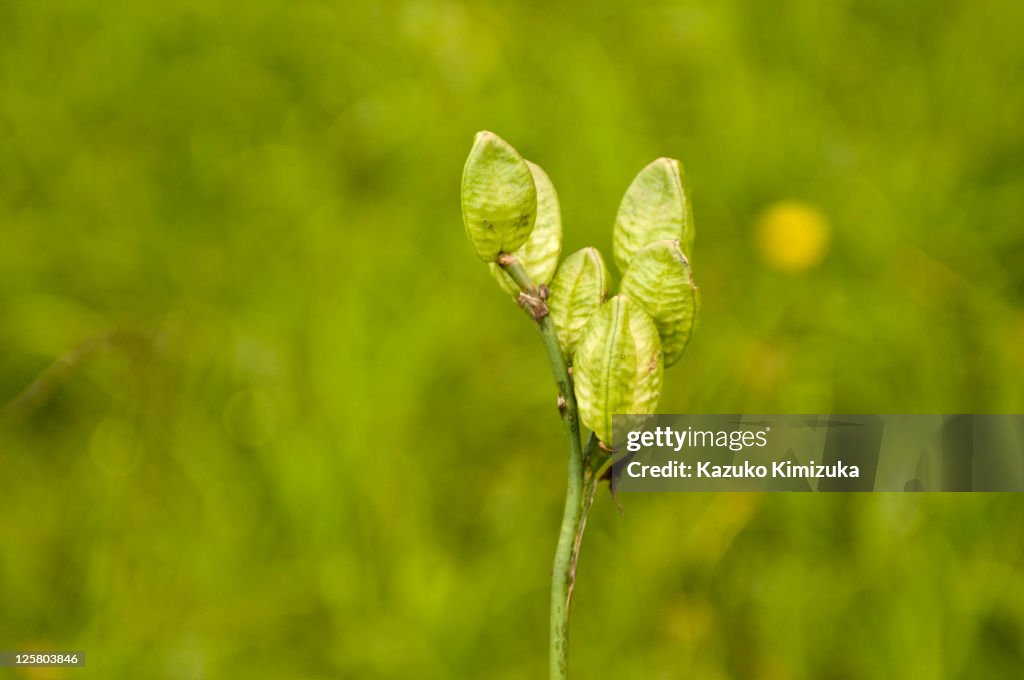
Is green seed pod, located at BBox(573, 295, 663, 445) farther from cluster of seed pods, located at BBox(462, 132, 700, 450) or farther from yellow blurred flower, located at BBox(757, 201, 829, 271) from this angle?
yellow blurred flower, located at BBox(757, 201, 829, 271)

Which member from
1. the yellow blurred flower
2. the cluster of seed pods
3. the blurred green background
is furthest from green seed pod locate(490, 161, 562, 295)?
the yellow blurred flower

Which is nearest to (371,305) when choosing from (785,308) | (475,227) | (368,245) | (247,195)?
(368,245)

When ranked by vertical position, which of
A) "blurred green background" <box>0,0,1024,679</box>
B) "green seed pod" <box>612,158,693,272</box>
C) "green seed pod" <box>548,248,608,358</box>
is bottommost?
"green seed pod" <box>548,248,608,358</box>

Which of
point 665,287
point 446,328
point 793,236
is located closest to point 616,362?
point 665,287

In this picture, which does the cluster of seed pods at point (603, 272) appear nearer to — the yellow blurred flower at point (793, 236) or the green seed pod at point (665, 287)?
the green seed pod at point (665, 287)

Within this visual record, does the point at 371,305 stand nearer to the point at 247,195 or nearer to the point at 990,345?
the point at 247,195

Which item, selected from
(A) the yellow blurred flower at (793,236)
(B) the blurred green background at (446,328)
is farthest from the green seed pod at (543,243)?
(A) the yellow blurred flower at (793,236)
